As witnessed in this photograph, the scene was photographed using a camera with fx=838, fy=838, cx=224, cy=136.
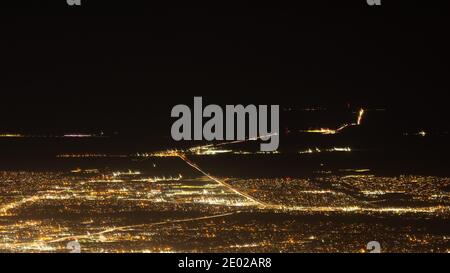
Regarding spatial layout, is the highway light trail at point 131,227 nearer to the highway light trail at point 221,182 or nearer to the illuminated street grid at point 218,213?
the illuminated street grid at point 218,213

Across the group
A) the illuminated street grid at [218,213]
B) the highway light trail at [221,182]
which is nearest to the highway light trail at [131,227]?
the illuminated street grid at [218,213]

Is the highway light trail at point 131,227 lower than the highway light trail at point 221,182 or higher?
lower

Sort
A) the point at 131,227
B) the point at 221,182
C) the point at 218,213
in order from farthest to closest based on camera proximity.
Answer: the point at 221,182 → the point at 218,213 → the point at 131,227

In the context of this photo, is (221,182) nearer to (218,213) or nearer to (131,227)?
(218,213)

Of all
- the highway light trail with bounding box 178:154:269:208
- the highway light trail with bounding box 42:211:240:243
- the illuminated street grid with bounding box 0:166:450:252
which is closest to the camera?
the illuminated street grid with bounding box 0:166:450:252

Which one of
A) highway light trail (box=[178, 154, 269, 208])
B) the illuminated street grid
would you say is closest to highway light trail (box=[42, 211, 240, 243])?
the illuminated street grid

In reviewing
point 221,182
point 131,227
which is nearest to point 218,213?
point 131,227

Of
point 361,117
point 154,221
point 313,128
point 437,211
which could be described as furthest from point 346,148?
point 154,221

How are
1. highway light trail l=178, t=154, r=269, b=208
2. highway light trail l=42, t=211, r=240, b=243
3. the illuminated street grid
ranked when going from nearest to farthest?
the illuminated street grid < highway light trail l=42, t=211, r=240, b=243 < highway light trail l=178, t=154, r=269, b=208

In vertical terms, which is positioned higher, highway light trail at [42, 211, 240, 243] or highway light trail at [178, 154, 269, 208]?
highway light trail at [178, 154, 269, 208]

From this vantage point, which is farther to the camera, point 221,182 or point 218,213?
point 221,182

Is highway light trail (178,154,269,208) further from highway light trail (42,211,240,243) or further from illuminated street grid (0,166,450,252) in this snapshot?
highway light trail (42,211,240,243)

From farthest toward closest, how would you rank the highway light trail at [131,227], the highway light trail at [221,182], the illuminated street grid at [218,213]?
the highway light trail at [221,182], the highway light trail at [131,227], the illuminated street grid at [218,213]

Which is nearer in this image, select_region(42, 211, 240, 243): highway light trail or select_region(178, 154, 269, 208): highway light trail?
select_region(42, 211, 240, 243): highway light trail
